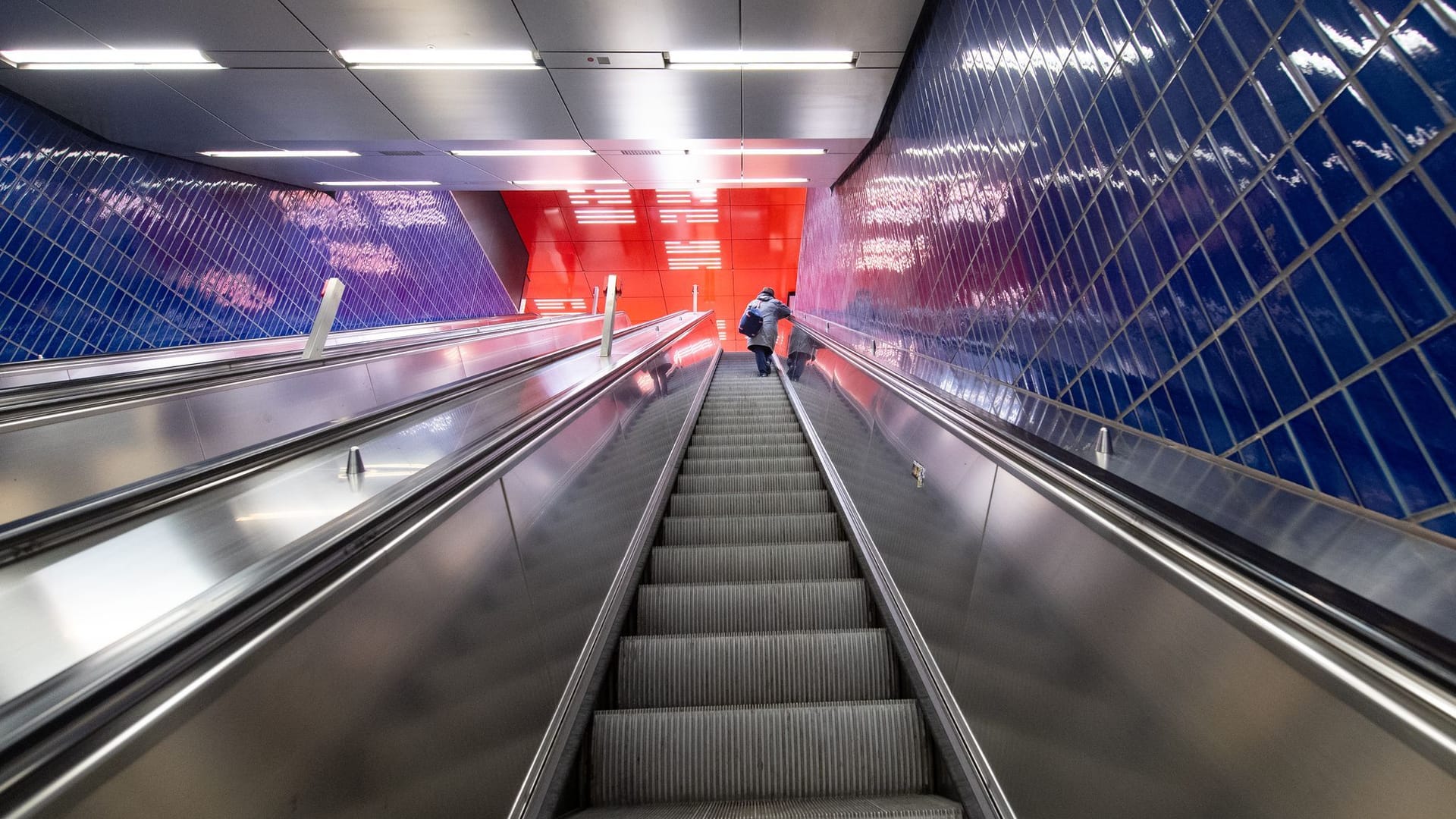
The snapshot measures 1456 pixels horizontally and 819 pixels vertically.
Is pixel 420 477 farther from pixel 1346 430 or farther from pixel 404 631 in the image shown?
pixel 1346 430

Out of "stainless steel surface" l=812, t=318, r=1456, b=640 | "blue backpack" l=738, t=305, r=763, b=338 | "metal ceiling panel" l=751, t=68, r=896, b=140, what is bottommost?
"stainless steel surface" l=812, t=318, r=1456, b=640

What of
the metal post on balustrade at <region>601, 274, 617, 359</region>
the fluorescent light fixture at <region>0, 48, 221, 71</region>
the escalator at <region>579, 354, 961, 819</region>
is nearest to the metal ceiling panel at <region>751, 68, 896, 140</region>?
the metal post on balustrade at <region>601, 274, 617, 359</region>

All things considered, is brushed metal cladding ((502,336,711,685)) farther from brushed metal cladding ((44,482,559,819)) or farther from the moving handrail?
the moving handrail

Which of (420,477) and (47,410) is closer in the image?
(420,477)

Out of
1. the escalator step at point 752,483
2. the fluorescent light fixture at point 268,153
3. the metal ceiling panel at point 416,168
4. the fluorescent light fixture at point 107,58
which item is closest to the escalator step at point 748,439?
the escalator step at point 752,483

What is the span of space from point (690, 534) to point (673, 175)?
633cm

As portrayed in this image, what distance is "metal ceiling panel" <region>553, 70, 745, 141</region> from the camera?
16.0 feet

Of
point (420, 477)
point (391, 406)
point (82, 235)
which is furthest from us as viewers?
point (82, 235)

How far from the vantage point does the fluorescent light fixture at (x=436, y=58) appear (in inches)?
173

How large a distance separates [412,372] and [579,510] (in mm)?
3951

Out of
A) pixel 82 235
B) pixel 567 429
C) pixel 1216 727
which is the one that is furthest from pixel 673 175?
pixel 1216 727

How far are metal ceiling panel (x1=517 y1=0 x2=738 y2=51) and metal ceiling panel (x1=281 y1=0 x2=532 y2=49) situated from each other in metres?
0.17

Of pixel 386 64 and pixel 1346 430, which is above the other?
pixel 386 64

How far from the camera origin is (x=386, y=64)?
15.0 feet
